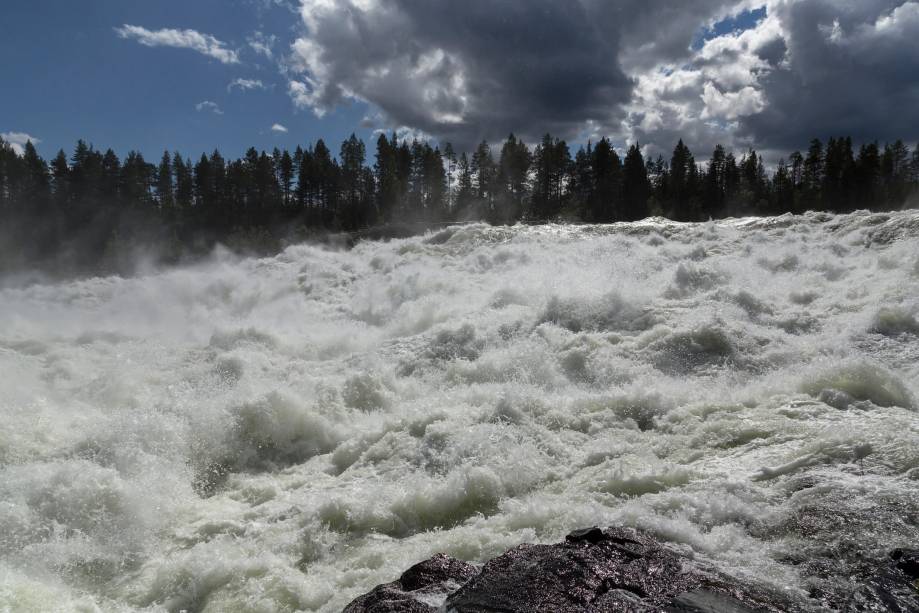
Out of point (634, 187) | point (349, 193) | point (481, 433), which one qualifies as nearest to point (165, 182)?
point (349, 193)

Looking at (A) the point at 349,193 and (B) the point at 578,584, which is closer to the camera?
(B) the point at 578,584

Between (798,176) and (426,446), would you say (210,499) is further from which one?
(798,176)

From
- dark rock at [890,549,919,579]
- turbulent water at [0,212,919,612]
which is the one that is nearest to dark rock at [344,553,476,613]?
turbulent water at [0,212,919,612]

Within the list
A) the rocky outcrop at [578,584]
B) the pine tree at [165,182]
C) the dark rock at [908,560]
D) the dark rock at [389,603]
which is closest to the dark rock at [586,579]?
the rocky outcrop at [578,584]

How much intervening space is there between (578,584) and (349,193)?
55494 millimetres

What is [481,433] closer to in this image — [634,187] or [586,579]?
[586,579]

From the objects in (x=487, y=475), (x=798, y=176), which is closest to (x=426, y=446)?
(x=487, y=475)

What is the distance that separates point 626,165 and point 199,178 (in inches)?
1590

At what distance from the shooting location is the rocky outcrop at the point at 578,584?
10.9 feet

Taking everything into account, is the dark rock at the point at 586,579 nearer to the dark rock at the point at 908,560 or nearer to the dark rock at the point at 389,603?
the dark rock at the point at 389,603

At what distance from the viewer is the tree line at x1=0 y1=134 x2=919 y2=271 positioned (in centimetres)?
4762

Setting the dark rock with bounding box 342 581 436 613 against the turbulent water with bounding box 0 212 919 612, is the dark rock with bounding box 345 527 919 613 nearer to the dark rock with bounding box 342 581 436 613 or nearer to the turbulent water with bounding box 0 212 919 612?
the dark rock with bounding box 342 581 436 613

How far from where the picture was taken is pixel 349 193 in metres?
56.2

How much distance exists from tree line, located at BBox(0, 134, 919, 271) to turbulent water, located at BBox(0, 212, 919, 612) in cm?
3365
